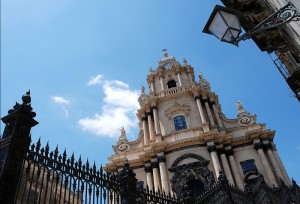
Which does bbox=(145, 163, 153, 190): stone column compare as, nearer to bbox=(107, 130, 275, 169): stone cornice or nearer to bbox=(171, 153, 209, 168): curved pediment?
bbox=(107, 130, 275, 169): stone cornice

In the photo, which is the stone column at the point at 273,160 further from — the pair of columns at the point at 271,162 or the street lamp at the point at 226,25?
the street lamp at the point at 226,25

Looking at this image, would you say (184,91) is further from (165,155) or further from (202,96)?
(165,155)

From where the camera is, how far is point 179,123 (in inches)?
1185

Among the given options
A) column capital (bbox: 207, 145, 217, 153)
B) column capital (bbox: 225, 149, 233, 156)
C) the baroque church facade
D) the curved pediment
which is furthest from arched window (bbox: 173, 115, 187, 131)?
column capital (bbox: 225, 149, 233, 156)

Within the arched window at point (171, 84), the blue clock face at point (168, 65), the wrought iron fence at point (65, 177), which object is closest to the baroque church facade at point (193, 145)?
the arched window at point (171, 84)

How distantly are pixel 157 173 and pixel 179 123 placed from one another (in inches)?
225

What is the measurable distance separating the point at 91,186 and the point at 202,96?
2549cm

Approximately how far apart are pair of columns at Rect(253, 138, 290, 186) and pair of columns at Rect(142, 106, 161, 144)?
29.8 ft

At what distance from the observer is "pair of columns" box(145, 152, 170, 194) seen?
25.7 m

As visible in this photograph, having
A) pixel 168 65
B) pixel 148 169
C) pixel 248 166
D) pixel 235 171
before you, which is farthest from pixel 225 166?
pixel 168 65

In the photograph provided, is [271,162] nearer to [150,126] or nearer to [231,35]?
[150,126]

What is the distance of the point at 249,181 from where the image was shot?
25109mm

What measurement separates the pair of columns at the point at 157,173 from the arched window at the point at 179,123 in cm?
377

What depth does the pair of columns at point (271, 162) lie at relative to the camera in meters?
24.8
